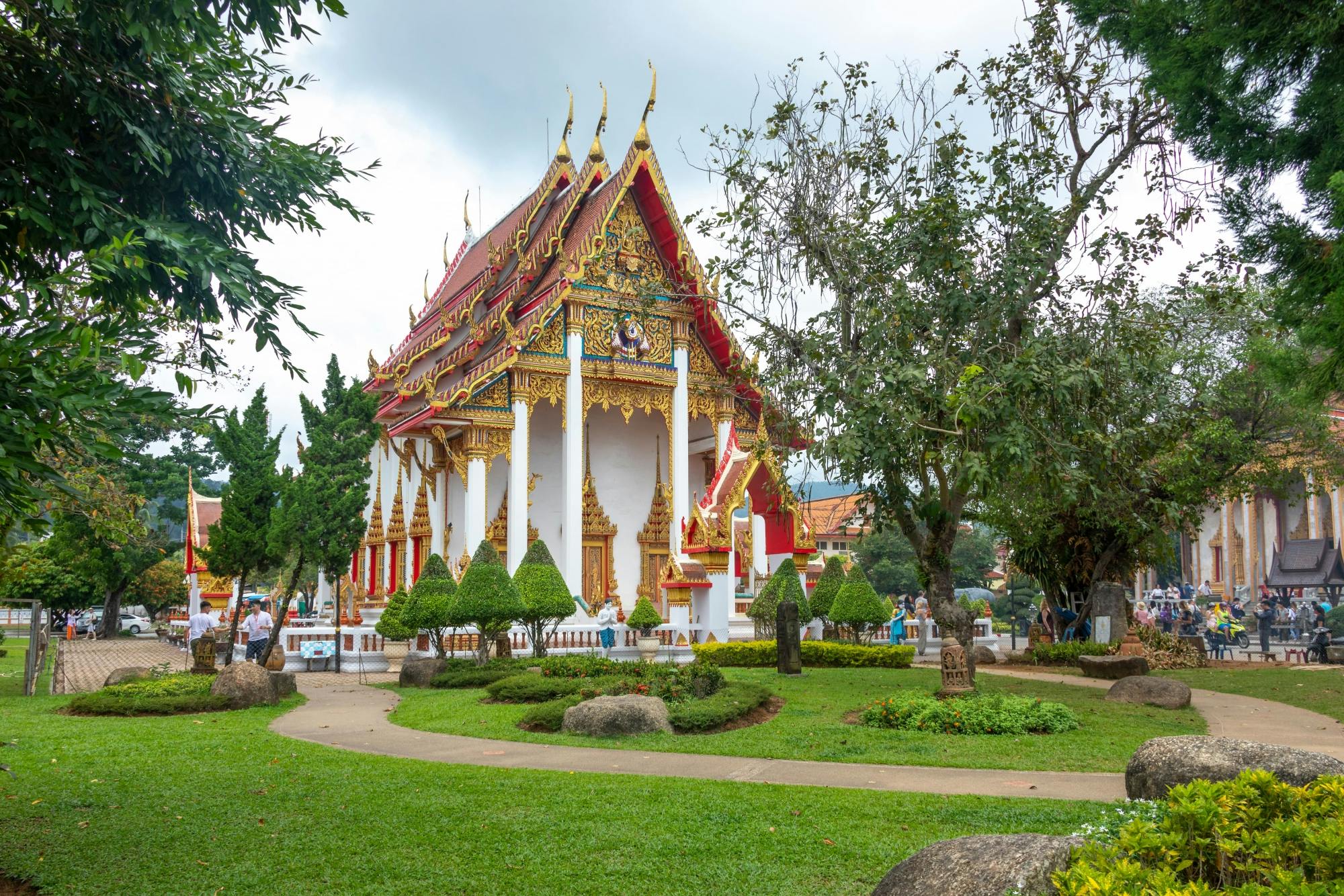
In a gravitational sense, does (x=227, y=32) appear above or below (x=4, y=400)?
above

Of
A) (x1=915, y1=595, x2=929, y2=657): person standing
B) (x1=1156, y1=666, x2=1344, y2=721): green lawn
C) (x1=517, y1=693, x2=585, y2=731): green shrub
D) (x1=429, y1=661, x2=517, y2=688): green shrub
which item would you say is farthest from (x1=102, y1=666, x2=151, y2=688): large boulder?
(x1=1156, y1=666, x2=1344, y2=721): green lawn

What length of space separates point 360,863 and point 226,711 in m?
8.49

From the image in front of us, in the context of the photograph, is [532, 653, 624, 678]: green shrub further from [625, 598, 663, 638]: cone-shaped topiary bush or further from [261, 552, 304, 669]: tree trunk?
[261, 552, 304, 669]: tree trunk

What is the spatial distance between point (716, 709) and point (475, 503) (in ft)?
42.5

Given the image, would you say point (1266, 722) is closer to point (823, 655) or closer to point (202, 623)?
point (823, 655)

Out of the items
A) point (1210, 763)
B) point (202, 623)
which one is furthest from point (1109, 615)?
point (202, 623)

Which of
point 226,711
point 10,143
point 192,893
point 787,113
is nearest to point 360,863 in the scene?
point 192,893

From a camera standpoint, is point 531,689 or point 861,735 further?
point 531,689

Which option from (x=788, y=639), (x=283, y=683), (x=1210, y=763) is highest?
(x=1210, y=763)

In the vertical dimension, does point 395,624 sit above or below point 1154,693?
above

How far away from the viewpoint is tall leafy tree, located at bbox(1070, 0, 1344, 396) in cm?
635

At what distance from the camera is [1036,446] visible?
12.8 metres

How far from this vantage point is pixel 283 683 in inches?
566

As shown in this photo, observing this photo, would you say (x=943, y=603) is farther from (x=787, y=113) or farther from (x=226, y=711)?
(x=226, y=711)
